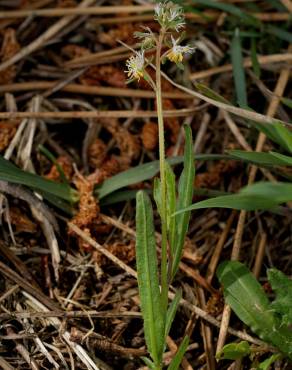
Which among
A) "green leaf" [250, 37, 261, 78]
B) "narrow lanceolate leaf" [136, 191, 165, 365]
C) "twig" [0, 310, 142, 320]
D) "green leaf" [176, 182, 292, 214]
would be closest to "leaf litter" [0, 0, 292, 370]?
"twig" [0, 310, 142, 320]

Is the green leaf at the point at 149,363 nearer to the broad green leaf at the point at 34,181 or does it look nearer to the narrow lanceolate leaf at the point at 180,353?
the narrow lanceolate leaf at the point at 180,353

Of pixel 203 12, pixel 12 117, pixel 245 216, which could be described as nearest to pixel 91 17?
pixel 203 12

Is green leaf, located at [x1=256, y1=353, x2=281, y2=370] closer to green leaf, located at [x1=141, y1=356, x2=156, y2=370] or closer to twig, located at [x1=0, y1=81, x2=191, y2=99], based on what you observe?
green leaf, located at [x1=141, y1=356, x2=156, y2=370]

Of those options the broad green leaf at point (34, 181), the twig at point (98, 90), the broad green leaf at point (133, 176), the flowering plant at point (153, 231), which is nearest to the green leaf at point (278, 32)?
the twig at point (98, 90)

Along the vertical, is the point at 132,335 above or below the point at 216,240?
below

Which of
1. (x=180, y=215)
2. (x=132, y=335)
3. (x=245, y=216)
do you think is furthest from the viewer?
(x=245, y=216)

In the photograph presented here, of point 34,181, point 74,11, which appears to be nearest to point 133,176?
point 34,181

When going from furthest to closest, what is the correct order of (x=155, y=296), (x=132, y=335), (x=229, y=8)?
(x=229, y=8), (x=132, y=335), (x=155, y=296)

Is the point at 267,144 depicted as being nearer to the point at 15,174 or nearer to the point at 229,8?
the point at 229,8
